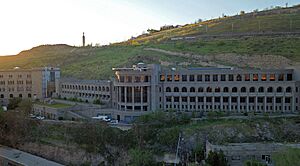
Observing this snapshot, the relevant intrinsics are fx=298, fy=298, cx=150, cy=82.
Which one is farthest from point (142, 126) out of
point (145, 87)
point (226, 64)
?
point (226, 64)

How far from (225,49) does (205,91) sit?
42.2 metres

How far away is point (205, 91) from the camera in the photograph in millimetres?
55062

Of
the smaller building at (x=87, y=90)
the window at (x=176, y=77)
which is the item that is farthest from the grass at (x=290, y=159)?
the smaller building at (x=87, y=90)

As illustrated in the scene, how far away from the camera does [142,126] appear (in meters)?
46.9

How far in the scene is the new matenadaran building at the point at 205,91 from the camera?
171 ft

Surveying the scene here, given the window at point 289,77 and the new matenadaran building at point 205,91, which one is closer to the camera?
the new matenadaran building at point 205,91

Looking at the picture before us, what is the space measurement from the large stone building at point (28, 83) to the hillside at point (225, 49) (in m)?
13.6

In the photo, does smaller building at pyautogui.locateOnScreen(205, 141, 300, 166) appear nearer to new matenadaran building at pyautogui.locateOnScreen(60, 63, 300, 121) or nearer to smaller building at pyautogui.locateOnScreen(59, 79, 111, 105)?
new matenadaran building at pyautogui.locateOnScreen(60, 63, 300, 121)

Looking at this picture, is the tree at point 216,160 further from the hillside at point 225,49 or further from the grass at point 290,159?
the hillside at point 225,49

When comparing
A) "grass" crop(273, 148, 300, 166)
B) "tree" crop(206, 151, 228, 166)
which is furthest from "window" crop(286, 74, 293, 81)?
"grass" crop(273, 148, 300, 166)

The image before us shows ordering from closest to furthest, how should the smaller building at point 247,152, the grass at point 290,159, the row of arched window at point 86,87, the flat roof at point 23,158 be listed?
1. the grass at point 290,159
2. the smaller building at point 247,152
3. the flat roof at point 23,158
4. the row of arched window at point 86,87

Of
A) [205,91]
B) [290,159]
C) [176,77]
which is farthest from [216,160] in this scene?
[176,77]

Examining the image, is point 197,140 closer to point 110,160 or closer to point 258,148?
point 258,148

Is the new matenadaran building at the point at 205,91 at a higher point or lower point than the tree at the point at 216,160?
higher
